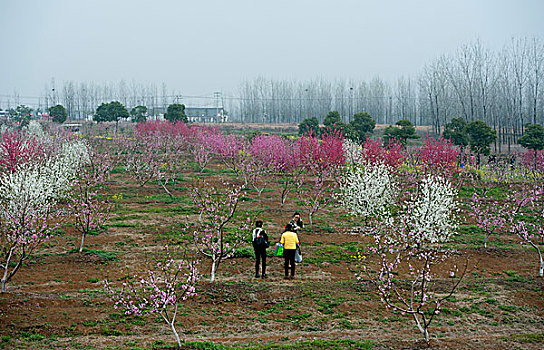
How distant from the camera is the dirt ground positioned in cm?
728

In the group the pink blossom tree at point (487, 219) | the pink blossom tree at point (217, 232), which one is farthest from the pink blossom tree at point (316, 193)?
the pink blossom tree at point (487, 219)

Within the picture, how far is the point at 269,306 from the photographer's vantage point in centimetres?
870

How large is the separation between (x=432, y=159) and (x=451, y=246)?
19.8 ft

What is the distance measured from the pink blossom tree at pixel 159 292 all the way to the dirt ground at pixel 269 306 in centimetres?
23

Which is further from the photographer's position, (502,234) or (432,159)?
(432,159)

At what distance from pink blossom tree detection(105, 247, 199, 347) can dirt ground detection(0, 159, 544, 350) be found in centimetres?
23

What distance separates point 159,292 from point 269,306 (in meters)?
2.06

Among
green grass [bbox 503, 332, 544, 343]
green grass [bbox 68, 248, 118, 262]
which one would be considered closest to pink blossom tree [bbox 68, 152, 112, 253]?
green grass [bbox 68, 248, 118, 262]

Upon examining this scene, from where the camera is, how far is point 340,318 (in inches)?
325

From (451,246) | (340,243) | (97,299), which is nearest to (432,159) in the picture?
(451,246)

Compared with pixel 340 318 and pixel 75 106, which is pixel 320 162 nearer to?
pixel 340 318

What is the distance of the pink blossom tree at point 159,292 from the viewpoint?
22.6ft

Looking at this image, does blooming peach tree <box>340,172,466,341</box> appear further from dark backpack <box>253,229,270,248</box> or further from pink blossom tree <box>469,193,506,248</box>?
dark backpack <box>253,229,270,248</box>

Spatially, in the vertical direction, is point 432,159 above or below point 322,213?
above
